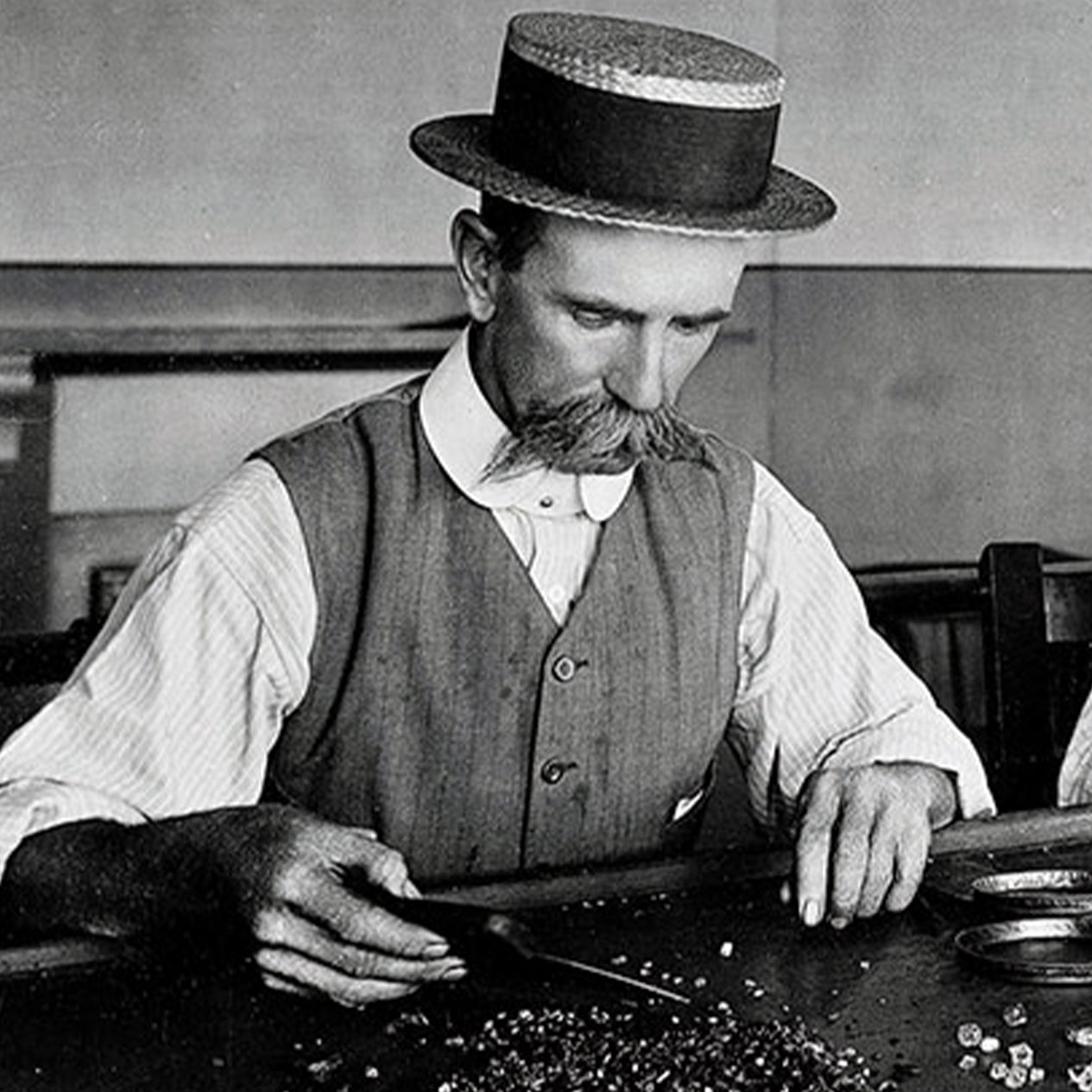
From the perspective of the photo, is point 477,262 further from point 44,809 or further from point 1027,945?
point 1027,945

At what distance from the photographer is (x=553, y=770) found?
251cm

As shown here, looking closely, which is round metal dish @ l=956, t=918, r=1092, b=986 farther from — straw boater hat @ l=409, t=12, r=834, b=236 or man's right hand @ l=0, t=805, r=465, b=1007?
straw boater hat @ l=409, t=12, r=834, b=236

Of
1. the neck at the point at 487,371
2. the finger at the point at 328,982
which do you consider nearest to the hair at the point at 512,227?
the neck at the point at 487,371

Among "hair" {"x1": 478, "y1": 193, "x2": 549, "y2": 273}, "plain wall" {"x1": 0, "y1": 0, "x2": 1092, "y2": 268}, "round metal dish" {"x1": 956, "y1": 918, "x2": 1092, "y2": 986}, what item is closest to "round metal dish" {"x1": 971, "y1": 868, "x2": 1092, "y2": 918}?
"round metal dish" {"x1": 956, "y1": 918, "x2": 1092, "y2": 986}

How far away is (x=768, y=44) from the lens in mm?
6285

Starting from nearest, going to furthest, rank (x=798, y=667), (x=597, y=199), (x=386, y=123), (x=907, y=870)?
(x=907, y=870) → (x=597, y=199) → (x=798, y=667) → (x=386, y=123)

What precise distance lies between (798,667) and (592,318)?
0.57m

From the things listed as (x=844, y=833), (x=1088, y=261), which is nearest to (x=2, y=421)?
(x=1088, y=261)

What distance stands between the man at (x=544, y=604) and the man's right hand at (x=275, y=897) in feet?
Answer: 0.06

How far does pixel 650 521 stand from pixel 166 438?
11.3 feet

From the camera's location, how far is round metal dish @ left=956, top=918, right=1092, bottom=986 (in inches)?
77.8

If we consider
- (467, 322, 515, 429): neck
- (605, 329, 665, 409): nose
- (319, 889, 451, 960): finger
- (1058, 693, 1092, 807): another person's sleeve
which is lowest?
(1058, 693, 1092, 807): another person's sleeve

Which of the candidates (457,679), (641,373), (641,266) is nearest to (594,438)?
(641,373)

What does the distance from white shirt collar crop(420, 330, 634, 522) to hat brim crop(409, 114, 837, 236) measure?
232 mm
